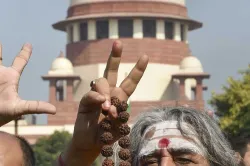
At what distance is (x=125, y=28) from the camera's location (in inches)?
2383

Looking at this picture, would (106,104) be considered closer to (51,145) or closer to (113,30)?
(51,145)

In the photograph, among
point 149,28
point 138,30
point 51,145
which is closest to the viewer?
point 51,145

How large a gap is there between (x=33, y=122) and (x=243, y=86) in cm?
2902

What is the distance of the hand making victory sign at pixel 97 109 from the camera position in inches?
154

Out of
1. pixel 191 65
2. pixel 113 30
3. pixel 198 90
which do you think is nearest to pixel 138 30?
pixel 113 30

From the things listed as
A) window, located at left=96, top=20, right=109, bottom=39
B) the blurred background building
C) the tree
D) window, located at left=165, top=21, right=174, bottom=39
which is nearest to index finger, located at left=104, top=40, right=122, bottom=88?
the tree

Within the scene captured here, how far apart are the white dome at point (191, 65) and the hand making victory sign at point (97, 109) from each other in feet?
179

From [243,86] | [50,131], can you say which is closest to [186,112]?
[243,86]

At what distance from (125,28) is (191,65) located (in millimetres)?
3726

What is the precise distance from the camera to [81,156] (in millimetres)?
4102

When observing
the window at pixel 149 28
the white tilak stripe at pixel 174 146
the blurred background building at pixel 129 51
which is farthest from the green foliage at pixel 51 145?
the white tilak stripe at pixel 174 146

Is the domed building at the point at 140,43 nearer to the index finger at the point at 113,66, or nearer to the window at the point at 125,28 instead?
the window at the point at 125,28

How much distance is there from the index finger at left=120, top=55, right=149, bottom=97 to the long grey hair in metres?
0.20

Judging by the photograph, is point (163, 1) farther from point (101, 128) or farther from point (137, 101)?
point (101, 128)
